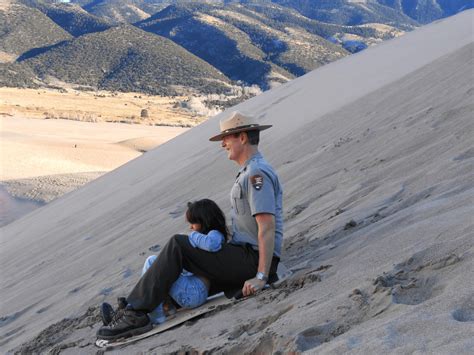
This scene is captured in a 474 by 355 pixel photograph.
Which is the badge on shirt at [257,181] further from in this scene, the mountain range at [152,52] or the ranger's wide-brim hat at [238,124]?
the mountain range at [152,52]

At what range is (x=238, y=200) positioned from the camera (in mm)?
3285

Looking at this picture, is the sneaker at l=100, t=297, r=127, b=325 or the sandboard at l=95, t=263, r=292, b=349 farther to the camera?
the sneaker at l=100, t=297, r=127, b=325

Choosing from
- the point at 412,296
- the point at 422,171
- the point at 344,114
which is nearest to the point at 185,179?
the point at 344,114

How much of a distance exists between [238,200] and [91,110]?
45894 mm

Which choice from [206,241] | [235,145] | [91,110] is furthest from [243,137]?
[91,110]

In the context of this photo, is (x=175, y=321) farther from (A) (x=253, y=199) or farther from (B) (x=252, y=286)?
(A) (x=253, y=199)

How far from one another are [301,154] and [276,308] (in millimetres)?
4426

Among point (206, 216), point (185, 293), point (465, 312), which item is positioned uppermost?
point (465, 312)

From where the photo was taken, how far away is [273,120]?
35.6 feet

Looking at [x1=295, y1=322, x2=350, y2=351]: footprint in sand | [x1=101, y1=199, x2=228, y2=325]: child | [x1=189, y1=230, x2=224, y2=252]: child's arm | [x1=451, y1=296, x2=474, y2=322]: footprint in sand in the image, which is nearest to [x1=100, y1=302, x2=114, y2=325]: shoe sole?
[x1=101, y1=199, x2=228, y2=325]: child

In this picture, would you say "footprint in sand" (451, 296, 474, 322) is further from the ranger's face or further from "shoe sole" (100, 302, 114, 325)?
"shoe sole" (100, 302, 114, 325)

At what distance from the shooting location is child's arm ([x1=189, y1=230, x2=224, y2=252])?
Answer: 126 inches

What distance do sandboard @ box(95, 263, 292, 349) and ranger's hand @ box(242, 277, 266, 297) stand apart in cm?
9

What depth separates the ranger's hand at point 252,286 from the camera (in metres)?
3.15
